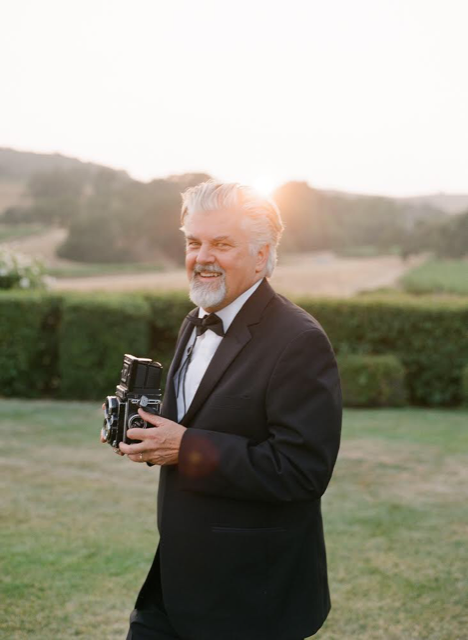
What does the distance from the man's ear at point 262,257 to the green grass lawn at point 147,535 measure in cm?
253

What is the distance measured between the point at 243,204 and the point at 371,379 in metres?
8.99

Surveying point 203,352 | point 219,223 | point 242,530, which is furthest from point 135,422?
point 219,223

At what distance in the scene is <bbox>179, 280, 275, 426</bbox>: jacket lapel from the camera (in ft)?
7.35

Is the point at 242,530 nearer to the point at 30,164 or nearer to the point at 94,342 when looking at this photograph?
the point at 94,342

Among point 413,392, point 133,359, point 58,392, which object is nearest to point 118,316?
point 58,392

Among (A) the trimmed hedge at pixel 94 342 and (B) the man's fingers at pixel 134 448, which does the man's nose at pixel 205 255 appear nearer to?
(B) the man's fingers at pixel 134 448

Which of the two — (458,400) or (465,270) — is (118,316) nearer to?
(458,400)

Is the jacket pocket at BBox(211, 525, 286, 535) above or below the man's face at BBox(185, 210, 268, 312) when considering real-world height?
below

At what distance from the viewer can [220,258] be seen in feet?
7.56

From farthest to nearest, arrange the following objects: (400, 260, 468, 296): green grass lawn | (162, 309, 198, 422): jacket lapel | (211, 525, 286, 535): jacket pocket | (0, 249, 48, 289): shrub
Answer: (400, 260, 468, 296): green grass lawn < (0, 249, 48, 289): shrub < (162, 309, 198, 422): jacket lapel < (211, 525, 286, 535): jacket pocket

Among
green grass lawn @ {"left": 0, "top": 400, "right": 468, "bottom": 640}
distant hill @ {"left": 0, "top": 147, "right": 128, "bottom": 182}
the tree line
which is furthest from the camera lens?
the tree line

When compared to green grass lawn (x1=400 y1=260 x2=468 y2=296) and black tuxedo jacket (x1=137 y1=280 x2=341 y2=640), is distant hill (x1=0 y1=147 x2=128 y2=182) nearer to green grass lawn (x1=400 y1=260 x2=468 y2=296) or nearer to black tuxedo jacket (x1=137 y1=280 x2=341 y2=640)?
green grass lawn (x1=400 y1=260 x2=468 y2=296)

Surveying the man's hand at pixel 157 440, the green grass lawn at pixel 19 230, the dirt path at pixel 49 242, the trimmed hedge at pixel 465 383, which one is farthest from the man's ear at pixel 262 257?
the dirt path at pixel 49 242

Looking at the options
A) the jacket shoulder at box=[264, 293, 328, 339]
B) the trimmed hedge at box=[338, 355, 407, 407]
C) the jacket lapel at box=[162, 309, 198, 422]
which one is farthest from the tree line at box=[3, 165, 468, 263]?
the jacket shoulder at box=[264, 293, 328, 339]
